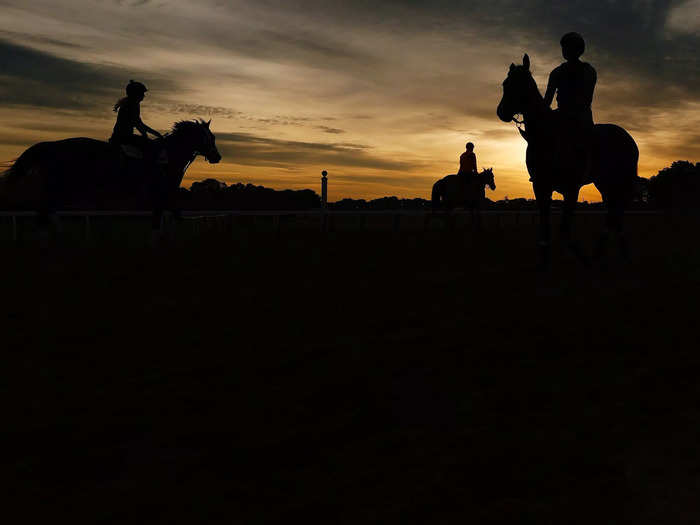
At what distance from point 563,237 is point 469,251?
4.46 meters

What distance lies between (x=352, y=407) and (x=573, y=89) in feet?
22.5

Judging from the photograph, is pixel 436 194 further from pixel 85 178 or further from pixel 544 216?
pixel 544 216

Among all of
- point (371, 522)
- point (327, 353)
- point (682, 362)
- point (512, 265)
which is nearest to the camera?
point (371, 522)

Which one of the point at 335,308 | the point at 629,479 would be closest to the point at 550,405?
the point at 629,479

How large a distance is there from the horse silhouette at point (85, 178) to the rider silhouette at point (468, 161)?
373 inches

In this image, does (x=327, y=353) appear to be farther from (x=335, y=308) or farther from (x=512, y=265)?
(x=512, y=265)

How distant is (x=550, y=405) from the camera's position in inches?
136

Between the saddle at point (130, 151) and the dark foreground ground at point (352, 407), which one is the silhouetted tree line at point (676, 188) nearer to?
the saddle at point (130, 151)

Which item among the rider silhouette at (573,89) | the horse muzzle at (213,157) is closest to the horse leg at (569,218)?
the rider silhouette at (573,89)

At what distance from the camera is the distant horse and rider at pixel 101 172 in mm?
12141

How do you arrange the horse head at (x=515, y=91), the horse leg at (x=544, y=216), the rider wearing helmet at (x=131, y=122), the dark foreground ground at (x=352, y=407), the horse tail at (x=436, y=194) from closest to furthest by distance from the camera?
the dark foreground ground at (x=352, y=407) < the horse head at (x=515, y=91) < the horse leg at (x=544, y=216) < the rider wearing helmet at (x=131, y=122) < the horse tail at (x=436, y=194)

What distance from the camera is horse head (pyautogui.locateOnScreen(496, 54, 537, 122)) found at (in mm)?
8797

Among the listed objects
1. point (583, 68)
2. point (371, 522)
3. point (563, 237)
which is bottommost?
point (371, 522)

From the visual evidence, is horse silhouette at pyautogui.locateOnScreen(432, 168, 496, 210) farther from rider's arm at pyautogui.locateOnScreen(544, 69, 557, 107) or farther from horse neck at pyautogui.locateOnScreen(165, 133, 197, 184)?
rider's arm at pyautogui.locateOnScreen(544, 69, 557, 107)
